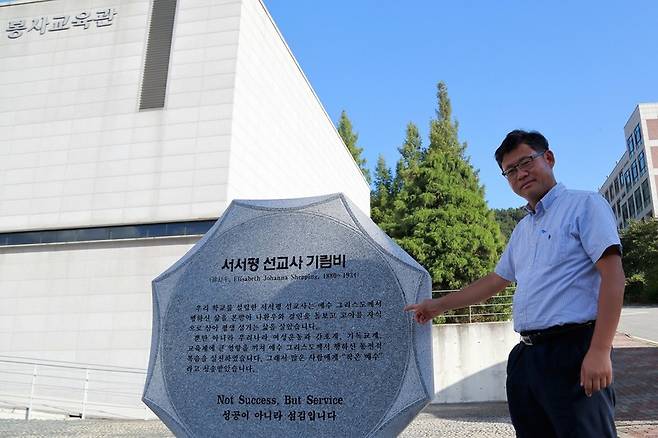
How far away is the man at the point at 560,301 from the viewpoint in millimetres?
1688

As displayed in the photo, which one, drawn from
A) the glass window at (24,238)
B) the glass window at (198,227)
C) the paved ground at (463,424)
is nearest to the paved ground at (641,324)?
the paved ground at (463,424)

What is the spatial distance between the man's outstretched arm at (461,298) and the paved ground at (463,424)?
3.59 metres

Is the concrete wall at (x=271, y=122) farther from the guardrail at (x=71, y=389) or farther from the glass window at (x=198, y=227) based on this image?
the guardrail at (x=71, y=389)

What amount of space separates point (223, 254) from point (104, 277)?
25.6 feet

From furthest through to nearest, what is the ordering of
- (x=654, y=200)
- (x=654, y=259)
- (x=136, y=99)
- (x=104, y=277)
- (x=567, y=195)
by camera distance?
1. (x=654, y=200)
2. (x=654, y=259)
3. (x=136, y=99)
4. (x=104, y=277)
5. (x=567, y=195)

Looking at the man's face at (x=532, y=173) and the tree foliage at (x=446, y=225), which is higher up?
the tree foliage at (x=446, y=225)

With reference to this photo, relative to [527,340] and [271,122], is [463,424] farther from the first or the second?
[271,122]

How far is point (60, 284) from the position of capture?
32.1 feet

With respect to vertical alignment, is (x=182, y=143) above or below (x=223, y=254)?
above

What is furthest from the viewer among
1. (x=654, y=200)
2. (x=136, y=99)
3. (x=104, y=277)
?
(x=654, y=200)

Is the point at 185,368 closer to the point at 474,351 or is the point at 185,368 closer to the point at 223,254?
the point at 223,254

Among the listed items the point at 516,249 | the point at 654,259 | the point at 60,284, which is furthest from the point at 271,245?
the point at 654,259

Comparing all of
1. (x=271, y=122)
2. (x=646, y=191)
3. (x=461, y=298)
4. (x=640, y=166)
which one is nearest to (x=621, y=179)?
(x=640, y=166)

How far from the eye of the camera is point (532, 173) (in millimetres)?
2068
